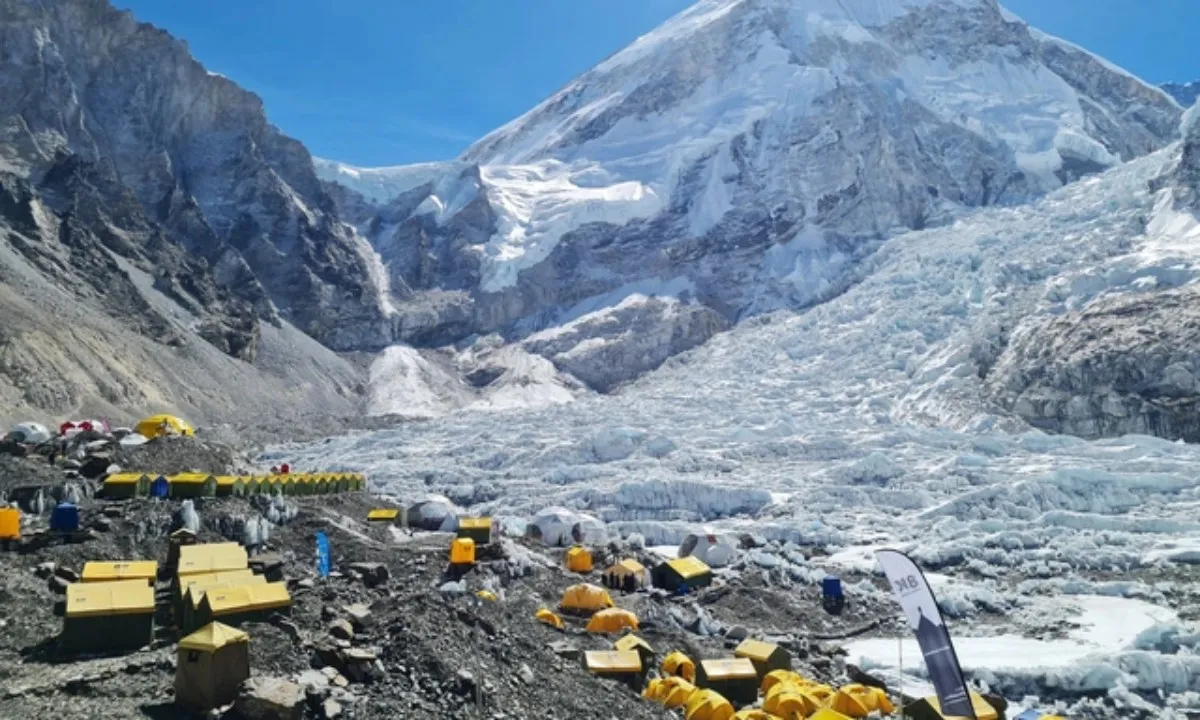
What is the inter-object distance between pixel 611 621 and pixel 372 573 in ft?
16.4

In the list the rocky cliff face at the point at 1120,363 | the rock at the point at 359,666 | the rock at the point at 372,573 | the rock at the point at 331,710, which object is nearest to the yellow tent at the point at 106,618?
the rock at the point at 359,666

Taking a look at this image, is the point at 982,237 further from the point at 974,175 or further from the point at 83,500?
the point at 83,500

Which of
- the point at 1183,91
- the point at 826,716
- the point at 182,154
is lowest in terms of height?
the point at 826,716

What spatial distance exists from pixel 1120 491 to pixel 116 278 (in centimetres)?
7102

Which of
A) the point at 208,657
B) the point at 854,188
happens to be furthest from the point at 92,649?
the point at 854,188

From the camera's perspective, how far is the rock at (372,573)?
1695 centimetres

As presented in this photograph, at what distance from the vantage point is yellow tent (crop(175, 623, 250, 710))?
9.24 meters

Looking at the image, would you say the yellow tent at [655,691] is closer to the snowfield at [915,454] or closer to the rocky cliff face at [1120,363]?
the snowfield at [915,454]

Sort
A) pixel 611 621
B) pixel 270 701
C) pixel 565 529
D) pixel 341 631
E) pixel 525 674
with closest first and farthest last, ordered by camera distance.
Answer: pixel 270 701 → pixel 341 631 → pixel 525 674 → pixel 611 621 → pixel 565 529

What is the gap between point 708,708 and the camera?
12672 millimetres

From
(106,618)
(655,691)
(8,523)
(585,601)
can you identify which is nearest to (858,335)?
(585,601)

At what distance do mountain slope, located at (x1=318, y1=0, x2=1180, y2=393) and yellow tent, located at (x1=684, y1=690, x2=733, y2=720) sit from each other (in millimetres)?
77125

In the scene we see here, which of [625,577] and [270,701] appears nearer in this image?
[270,701]

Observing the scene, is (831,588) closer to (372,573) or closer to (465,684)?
(372,573)
